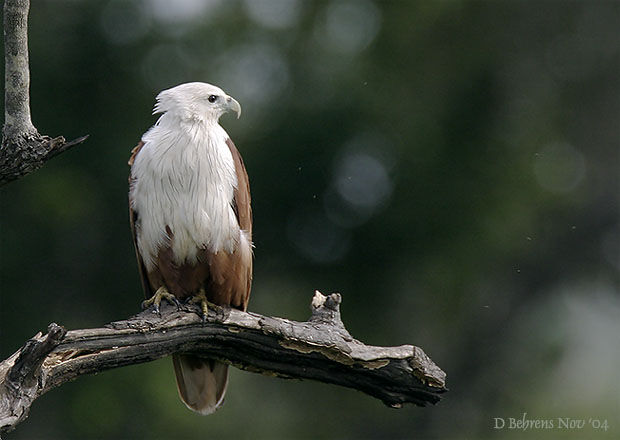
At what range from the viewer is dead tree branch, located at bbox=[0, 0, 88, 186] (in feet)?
15.2

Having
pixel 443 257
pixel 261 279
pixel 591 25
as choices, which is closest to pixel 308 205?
pixel 261 279

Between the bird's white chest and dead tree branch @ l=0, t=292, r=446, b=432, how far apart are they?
1.50ft

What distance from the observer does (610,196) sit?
14.4m

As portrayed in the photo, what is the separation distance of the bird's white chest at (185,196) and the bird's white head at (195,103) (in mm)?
165

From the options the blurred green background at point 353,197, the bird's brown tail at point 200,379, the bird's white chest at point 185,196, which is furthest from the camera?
the blurred green background at point 353,197

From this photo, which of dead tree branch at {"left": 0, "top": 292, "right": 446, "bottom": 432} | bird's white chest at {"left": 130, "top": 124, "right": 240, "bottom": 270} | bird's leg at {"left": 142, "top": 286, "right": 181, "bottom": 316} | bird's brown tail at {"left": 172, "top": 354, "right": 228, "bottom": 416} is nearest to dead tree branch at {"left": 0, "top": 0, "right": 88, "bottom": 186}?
dead tree branch at {"left": 0, "top": 292, "right": 446, "bottom": 432}

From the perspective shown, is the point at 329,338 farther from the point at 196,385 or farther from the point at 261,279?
the point at 261,279

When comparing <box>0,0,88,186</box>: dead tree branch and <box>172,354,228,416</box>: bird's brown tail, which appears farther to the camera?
<box>172,354,228,416</box>: bird's brown tail

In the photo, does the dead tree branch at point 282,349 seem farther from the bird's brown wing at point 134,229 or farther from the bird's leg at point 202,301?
the bird's brown wing at point 134,229

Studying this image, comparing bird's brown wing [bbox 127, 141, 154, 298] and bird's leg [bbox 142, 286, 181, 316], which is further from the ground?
bird's brown wing [bbox 127, 141, 154, 298]

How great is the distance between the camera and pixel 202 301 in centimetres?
589

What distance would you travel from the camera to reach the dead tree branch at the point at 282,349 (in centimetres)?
522

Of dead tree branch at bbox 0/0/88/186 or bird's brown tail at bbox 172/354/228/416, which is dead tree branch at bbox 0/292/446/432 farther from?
dead tree branch at bbox 0/0/88/186

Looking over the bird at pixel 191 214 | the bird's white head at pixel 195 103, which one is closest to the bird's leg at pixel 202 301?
the bird at pixel 191 214
